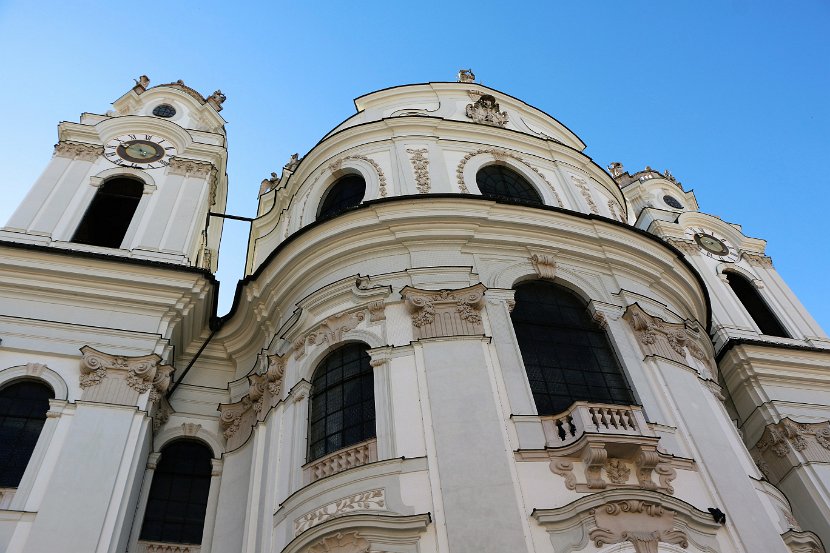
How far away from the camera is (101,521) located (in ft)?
41.1

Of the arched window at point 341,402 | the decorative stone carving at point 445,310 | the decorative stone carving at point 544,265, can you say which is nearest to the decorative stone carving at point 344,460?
the arched window at point 341,402

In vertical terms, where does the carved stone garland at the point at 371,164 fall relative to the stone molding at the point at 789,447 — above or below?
above

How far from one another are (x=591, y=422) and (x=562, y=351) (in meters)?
2.64

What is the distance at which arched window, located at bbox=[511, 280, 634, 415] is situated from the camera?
531 inches

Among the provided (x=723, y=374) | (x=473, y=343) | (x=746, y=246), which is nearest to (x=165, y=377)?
(x=473, y=343)

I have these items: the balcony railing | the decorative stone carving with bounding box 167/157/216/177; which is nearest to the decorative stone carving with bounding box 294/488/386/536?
the balcony railing

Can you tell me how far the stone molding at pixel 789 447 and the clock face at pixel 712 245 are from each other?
897 cm

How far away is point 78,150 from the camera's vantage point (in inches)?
843

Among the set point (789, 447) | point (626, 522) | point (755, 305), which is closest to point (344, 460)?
point (626, 522)

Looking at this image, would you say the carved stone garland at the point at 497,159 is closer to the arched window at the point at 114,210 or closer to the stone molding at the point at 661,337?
the stone molding at the point at 661,337

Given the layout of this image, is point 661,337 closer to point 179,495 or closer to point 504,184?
point 504,184

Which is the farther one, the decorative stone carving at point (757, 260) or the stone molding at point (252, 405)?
the decorative stone carving at point (757, 260)

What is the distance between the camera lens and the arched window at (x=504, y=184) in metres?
18.9

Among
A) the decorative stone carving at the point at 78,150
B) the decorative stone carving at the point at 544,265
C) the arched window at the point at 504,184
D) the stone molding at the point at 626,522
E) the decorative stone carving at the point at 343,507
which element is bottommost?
the stone molding at the point at 626,522
